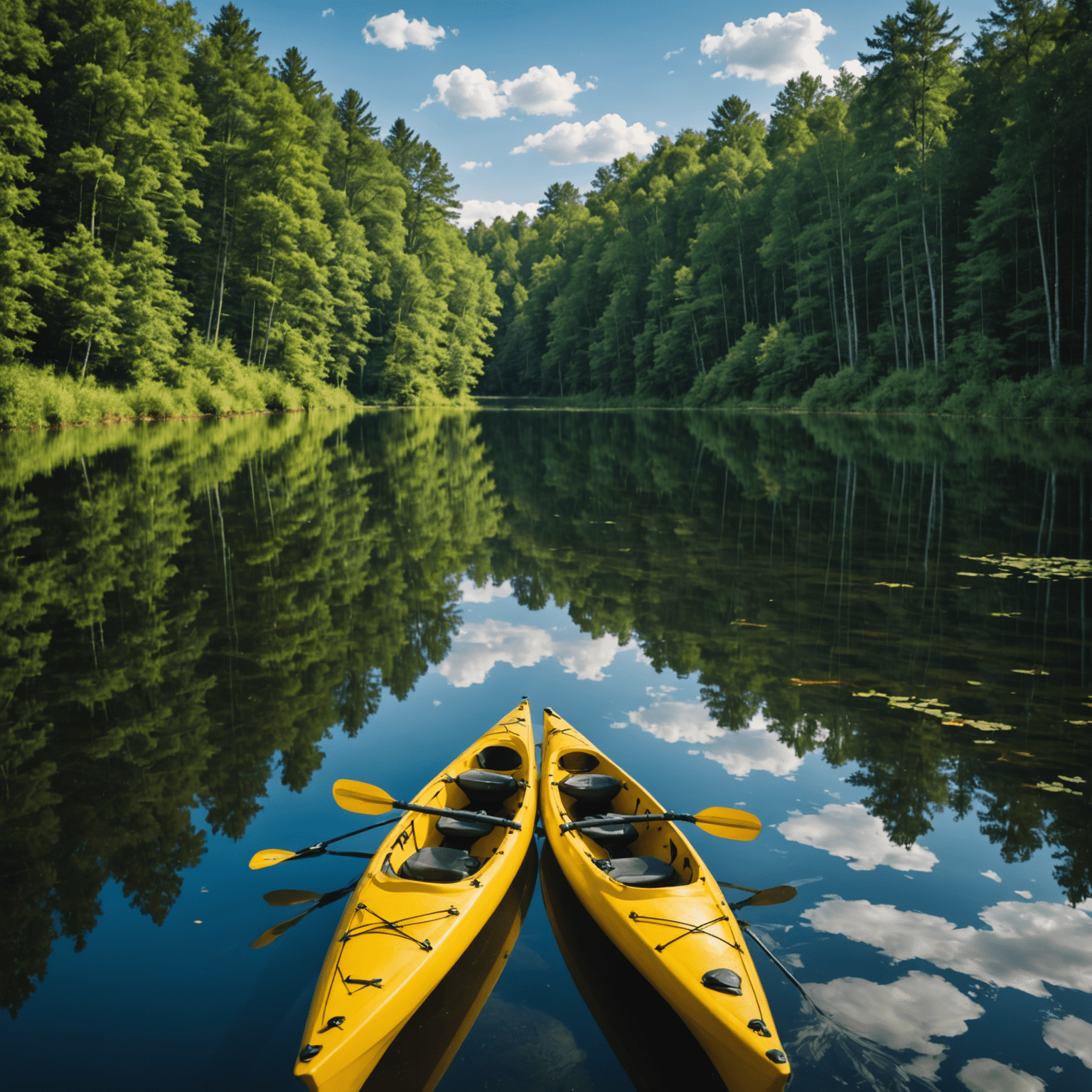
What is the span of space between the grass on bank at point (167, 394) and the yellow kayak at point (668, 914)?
26572 millimetres

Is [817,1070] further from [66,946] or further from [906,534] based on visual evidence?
[906,534]

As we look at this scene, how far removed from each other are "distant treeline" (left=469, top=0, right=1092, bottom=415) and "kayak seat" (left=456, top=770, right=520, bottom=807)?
3136cm

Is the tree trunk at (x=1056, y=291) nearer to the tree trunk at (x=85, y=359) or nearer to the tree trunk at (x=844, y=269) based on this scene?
the tree trunk at (x=844, y=269)

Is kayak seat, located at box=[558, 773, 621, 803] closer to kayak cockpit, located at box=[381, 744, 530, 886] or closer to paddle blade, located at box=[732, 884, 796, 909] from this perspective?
kayak cockpit, located at box=[381, 744, 530, 886]

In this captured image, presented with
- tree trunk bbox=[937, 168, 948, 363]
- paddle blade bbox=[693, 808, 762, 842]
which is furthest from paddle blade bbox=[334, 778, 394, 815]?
tree trunk bbox=[937, 168, 948, 363]

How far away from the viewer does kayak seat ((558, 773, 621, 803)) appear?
453 cm

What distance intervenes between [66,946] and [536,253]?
102925 millimetres

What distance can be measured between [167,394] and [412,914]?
1326 inches

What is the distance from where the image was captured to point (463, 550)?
38.9 feet

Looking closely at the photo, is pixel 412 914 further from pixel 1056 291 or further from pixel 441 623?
pixel 1056 291

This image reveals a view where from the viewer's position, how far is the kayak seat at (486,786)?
15.0ft

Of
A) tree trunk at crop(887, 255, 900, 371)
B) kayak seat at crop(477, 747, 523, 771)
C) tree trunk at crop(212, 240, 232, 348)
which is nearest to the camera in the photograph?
kayak seat at crop(477, 747, 523, 771)

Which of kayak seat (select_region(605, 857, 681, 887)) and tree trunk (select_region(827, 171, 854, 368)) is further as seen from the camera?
tree trunk (select_region(827, 171, 854, 368))

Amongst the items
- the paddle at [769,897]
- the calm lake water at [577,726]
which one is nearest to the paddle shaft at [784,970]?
the calm lake water at [577,726]
